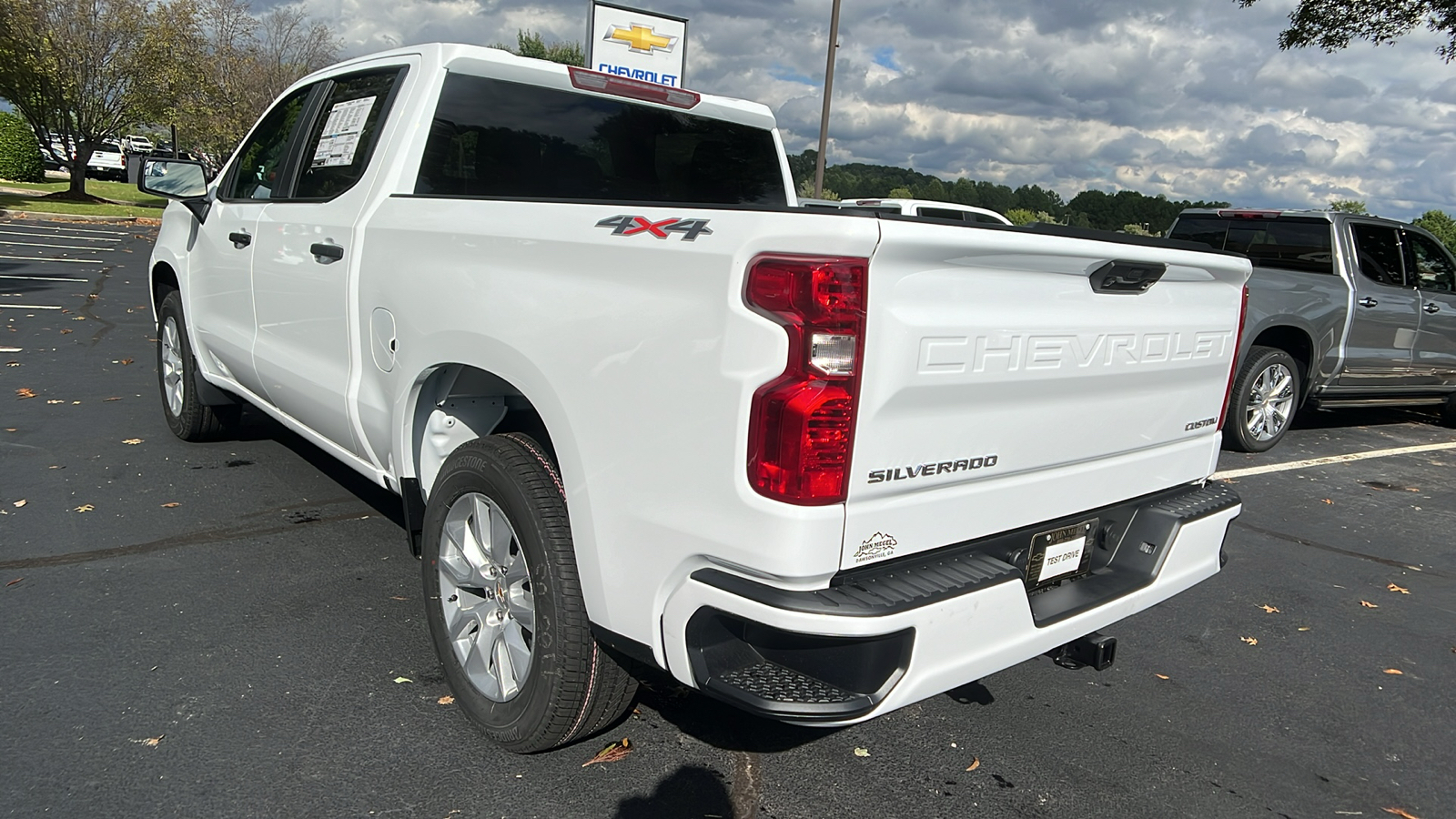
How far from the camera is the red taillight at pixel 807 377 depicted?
1.93 metres

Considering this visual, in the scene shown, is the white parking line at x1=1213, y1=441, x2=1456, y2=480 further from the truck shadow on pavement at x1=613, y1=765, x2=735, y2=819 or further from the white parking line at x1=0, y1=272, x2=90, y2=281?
the white parking line at x1=0, y1=272, x2=90, y2=281

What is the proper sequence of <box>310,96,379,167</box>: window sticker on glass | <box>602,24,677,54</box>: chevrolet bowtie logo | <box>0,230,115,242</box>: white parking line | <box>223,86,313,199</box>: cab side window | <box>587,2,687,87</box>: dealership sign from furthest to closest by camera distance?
<box>0,230,115,242</box>: white parking line, <box>602,24,677,54</box>: chevrolet bowtie logo, <box>587,2,687,87</box>: dealership sign, <box>223,86,313,199</box>: cab side window, <box>310,96,379,167</box>: window sticker on glass

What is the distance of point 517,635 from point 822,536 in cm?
116

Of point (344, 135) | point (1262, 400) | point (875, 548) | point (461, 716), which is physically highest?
point (344, 135)

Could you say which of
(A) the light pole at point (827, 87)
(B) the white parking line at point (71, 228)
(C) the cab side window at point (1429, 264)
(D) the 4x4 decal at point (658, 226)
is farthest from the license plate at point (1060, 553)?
(B) the white parking line at point (71, 228)

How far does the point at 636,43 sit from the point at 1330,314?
44.1 feet

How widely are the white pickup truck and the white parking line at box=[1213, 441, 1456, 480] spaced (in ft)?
13.5

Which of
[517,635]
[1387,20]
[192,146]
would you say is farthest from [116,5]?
[517,635]

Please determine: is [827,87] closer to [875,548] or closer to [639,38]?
[639,38]

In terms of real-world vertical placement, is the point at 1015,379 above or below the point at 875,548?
above

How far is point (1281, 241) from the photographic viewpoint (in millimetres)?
8250

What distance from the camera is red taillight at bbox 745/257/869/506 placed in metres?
1.93

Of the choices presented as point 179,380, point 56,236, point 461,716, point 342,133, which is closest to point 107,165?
point 56,236

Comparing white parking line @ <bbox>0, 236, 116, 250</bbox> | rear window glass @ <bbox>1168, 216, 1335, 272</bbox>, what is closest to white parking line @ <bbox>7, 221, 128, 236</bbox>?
white parking line @ <bbox>0, 236, 116, 250</bbox>
